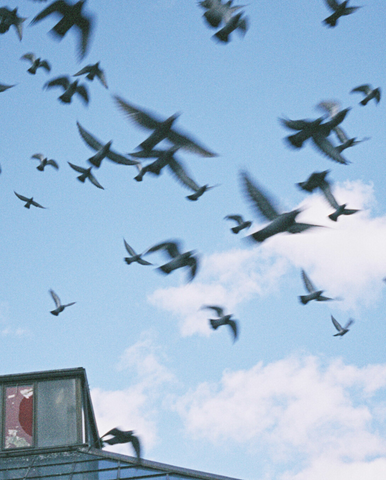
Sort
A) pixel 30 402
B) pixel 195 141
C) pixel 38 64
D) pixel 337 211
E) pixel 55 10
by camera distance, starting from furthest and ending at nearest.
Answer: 1. pixel 30 402
2. pixel 38 64
3. pixel 337 211
4. pixel 195 141
5. pixel 55 10

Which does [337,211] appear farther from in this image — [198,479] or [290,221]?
[198,479]

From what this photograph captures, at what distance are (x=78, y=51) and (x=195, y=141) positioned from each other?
9.32 feet

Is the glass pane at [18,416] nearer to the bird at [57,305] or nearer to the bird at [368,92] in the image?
the bird at [57,305]

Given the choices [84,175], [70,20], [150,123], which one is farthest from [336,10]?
[84,175]

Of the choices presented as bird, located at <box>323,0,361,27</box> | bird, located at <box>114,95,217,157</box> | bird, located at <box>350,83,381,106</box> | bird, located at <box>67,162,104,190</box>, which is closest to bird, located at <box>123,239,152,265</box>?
bird, located at <box>67,162,104,190</box>

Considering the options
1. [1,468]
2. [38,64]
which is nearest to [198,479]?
[1,468]

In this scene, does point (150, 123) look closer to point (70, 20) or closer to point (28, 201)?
point (70, 20)

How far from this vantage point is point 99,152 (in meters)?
14.7

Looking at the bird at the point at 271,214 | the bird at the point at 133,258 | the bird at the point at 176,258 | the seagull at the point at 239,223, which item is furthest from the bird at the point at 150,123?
the bird at the point at 133,258

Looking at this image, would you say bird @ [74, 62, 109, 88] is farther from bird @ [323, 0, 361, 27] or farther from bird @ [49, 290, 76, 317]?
bird @ [49, 290, 76, 317]

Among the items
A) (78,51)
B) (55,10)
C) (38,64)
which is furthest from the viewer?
(38,64)

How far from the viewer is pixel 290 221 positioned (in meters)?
12.7

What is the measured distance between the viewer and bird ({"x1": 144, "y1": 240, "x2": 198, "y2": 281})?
48.5ft

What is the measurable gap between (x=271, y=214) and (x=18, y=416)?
35.5 feet
